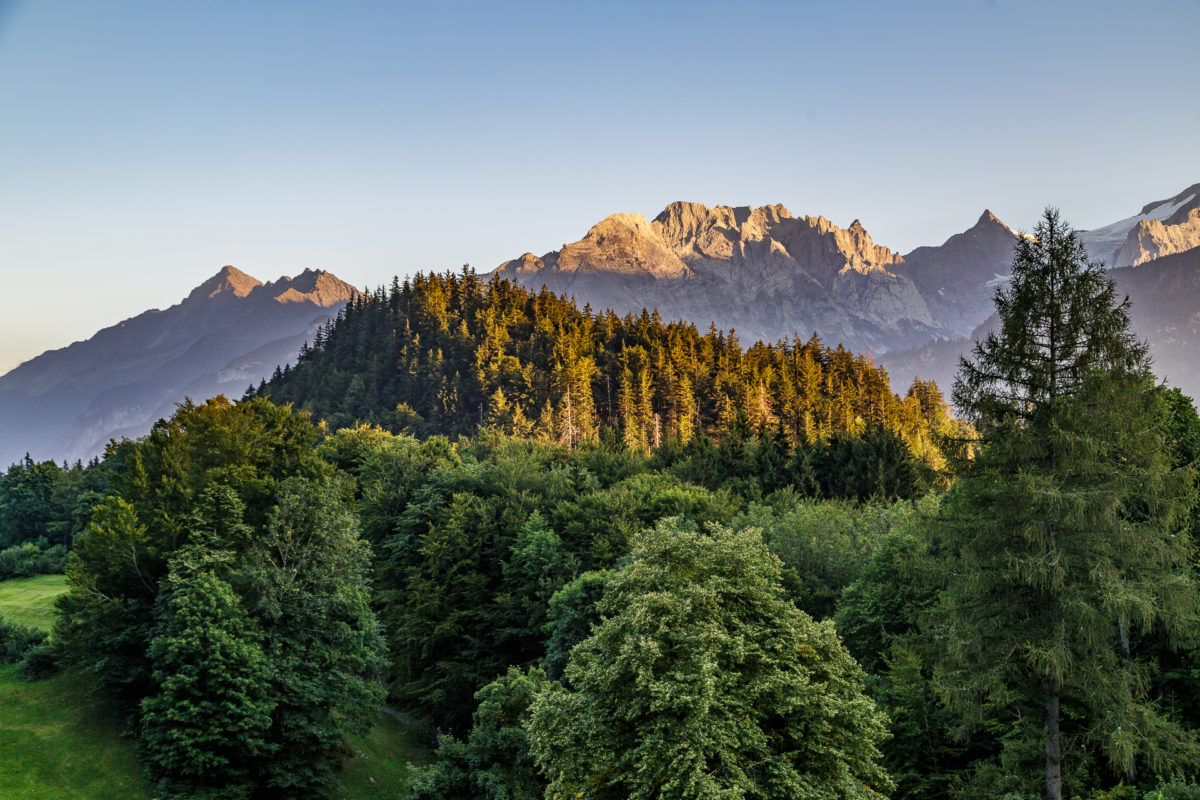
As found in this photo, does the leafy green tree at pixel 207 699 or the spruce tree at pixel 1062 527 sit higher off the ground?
the spruce tree at pixel 1062 527

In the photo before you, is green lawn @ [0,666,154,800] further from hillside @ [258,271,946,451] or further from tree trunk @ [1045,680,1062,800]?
hillside @ [258,271,946,451]

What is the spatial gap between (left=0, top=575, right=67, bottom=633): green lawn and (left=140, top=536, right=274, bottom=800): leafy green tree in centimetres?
1857

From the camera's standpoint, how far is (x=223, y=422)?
41.8 m

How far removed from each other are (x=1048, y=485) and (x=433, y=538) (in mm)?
39164

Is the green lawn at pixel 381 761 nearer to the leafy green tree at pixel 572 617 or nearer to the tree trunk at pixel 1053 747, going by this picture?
the leafy green tree at pixel 572 617

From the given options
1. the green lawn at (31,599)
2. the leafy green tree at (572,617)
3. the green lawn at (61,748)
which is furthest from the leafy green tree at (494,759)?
the green lawn at (31,599)

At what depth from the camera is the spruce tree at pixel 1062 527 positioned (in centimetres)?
1720

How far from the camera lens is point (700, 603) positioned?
19219 millimetres

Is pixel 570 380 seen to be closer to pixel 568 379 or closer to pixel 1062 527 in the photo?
pixel 568 379

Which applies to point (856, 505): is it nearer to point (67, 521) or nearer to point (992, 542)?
point (992, 542)

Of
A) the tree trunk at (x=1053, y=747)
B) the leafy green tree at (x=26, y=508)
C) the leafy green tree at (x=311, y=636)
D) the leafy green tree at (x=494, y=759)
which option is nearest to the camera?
the tree trunk at (x=1053, y=747)

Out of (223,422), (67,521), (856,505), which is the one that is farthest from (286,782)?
(67,521)

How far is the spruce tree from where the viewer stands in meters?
17.2

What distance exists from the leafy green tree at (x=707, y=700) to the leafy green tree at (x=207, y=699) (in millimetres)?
17340
